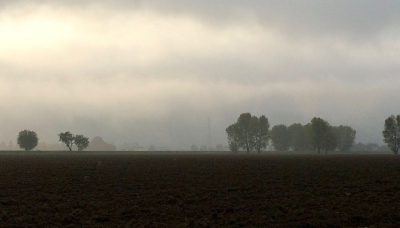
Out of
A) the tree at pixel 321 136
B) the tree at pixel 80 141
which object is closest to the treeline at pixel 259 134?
the tree at pixel 321 136

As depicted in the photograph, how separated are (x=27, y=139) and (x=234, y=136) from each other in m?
98.4

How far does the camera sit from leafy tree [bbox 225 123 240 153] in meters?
177

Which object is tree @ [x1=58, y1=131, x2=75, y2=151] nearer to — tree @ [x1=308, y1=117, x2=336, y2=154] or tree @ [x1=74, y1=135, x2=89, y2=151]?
tree @ [x1=74, y1=135, x2=89, y2=151]

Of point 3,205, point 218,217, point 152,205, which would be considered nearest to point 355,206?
point 218,217

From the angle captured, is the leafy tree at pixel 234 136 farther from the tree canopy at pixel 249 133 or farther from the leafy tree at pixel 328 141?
the leafy tree at pixel 328 141

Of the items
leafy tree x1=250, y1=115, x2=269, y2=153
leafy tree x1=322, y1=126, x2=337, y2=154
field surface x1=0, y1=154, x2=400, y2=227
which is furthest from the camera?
leafy tree x1=250, y1=115, x2=269, y2=153

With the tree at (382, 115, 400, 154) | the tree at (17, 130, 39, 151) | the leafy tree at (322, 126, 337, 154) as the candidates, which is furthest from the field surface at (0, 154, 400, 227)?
the tree at (17, 130, 39, 151)

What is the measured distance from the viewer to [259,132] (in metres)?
176

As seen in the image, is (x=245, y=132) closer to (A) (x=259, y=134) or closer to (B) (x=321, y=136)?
(A) (x=259, y=134)

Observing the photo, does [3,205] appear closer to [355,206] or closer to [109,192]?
[109,192]

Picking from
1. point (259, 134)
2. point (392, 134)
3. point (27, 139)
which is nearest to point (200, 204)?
point (392, 134)

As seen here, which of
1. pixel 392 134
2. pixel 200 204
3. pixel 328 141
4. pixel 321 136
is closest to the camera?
pixel 200 204

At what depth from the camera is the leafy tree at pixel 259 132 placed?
567 ft

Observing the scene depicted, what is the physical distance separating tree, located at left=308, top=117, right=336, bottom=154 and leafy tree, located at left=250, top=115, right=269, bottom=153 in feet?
71.0
